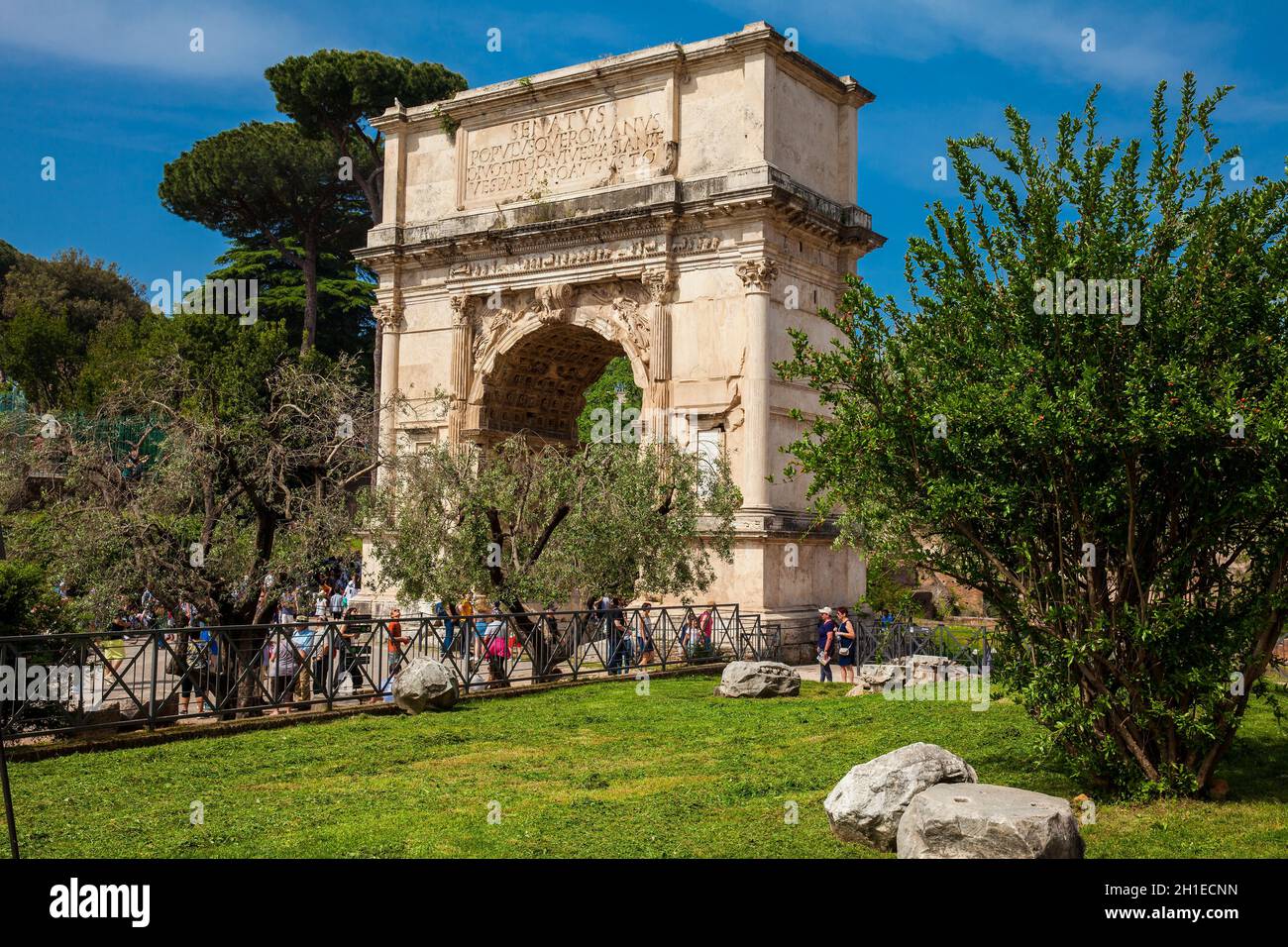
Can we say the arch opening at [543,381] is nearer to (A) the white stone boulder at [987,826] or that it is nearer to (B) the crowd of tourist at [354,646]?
(B) the crowd of tourist at [354,646]

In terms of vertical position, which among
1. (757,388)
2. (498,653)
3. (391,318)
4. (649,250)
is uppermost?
(649,250)

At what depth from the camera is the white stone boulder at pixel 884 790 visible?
22.7 feet

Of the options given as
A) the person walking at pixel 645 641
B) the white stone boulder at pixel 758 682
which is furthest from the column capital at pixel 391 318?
the white stone boulder at pixel 758 682

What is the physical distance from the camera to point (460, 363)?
80.2ft

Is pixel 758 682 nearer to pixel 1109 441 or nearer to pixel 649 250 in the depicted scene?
pixel 1109 441

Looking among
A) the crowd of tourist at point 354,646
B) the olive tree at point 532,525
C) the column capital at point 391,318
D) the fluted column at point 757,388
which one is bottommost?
the crowd of tourist at point 354,646

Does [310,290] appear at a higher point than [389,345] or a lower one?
higher

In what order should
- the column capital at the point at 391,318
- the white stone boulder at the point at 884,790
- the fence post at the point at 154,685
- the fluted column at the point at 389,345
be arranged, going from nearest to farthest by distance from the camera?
the white stone boulder at the point at 884,790, the fence post at the point at 154,685, the fluted column at the point at 389,345, the column capital at the point at 391,318

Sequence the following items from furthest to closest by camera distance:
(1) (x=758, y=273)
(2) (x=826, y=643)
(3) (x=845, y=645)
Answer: (1) (x=758, y=273), (3) (x=845, y=645), (2) (x=826, y=643)

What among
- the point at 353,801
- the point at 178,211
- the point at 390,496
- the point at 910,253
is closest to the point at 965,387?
the point at 910,253

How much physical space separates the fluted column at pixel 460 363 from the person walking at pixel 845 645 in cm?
930

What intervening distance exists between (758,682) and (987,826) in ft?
29.1

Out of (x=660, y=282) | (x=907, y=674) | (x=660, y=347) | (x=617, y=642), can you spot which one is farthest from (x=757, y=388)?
(x=907, y=674)
